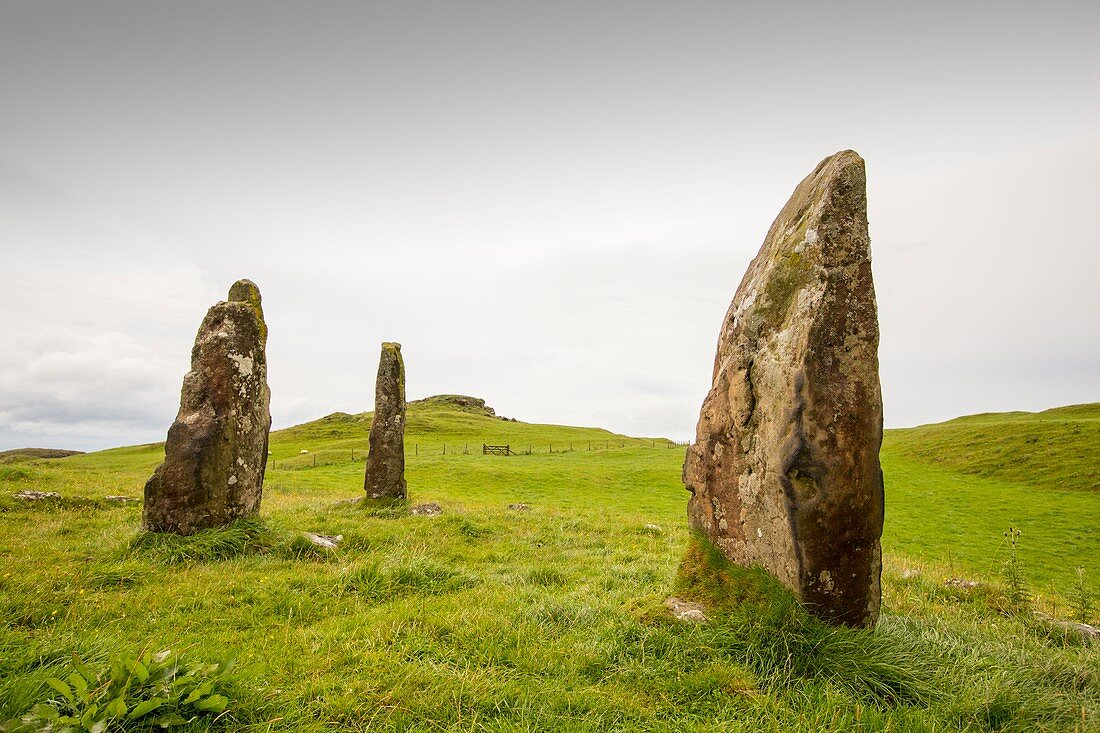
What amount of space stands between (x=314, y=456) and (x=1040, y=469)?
5111cm

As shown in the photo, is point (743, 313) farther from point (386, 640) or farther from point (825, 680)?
point (386, 640)

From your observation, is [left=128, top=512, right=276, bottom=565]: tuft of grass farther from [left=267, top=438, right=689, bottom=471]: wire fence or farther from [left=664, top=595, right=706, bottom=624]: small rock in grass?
[left=267, top=438, right=689, bottom=471]: wire fence

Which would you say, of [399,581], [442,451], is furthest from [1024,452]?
[442,451]

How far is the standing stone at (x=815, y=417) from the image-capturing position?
5.34 metres

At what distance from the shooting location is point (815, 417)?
541cm

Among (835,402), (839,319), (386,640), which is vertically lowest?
A: (386,640)

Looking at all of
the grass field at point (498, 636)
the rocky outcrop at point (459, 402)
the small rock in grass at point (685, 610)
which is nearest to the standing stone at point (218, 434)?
the grass field at point (498, 636)

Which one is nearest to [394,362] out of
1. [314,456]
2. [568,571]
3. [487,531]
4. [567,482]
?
[487,531]

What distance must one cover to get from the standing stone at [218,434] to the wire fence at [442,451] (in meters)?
20.9

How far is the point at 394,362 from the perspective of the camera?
17438 mm

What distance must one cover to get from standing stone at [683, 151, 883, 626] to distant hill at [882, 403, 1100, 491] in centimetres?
3464

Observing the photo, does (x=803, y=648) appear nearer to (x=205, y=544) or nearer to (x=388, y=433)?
(x=205, y=544)

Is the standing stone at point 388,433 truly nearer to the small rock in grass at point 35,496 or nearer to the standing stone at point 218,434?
the standing stone at point 218,434

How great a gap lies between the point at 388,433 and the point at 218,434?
7.46 meters
